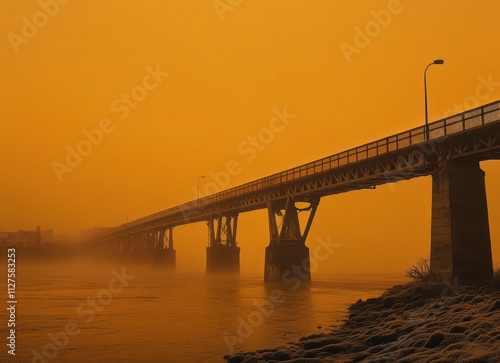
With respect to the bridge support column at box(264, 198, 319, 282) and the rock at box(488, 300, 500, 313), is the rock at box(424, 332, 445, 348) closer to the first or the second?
the rock at box(488, 300, 500, 313)

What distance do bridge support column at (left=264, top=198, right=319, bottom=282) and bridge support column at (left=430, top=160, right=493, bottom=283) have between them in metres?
29.4

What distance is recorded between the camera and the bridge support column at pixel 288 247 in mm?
63656

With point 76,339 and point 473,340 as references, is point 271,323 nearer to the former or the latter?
point 76,339

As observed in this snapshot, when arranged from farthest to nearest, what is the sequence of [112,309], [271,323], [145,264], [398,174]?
[145,264] → [398,174] → [112,309] → [271,323]

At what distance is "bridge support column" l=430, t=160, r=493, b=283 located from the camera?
3200cm

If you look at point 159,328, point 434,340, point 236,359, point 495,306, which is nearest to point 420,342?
point 434,340

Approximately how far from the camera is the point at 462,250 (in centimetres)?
3216

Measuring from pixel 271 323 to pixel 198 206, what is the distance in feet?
228

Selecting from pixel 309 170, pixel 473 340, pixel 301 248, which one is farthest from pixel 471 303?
pixel 301 248

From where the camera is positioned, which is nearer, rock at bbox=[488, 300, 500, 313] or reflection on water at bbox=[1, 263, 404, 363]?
rock at bbox=[488, 300, 500, 313]

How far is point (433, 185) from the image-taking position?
34.9 m

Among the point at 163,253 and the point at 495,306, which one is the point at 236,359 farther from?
the point at 163,253

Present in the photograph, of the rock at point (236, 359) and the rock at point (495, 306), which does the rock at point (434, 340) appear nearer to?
the rock at point (495, 306)

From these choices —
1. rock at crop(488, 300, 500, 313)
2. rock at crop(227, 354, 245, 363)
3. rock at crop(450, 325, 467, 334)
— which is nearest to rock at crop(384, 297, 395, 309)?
rock at crop(488, 300, 500, 313)
